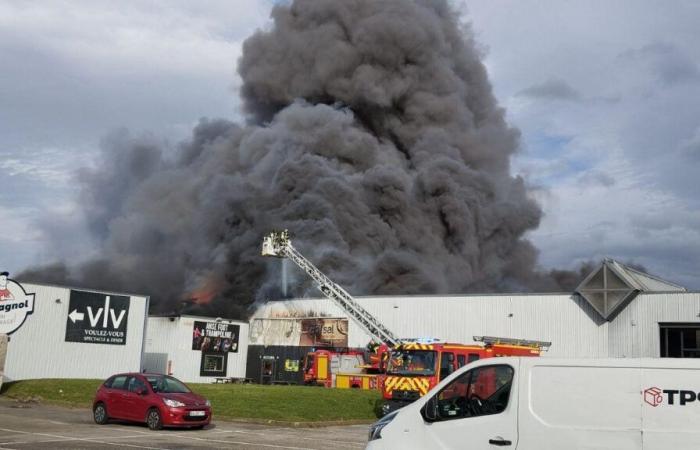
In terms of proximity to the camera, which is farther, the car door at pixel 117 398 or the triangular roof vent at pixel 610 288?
the triangular roof vent at pixel 610 288

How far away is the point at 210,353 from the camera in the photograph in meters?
42.6

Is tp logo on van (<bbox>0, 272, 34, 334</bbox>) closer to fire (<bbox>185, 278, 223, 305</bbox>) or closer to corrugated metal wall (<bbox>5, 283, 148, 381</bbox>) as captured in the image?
corrugated metal wall (<bbox>5, 283, 148, 381</bbox>)

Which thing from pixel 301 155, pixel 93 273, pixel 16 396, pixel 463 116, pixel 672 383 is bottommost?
pixel 16 396

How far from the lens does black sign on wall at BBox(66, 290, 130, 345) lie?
3152cm

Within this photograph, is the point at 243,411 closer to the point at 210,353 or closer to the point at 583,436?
the point at 583,436

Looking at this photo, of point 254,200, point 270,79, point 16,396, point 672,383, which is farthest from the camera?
point 270,79

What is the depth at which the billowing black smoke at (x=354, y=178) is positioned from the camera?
5903 cm

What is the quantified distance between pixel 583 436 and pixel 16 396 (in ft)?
75.9

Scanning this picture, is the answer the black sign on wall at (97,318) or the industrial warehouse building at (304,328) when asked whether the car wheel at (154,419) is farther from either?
the black sign on wall at (97,318)

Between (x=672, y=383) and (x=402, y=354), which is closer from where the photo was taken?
(x=672, y=383)

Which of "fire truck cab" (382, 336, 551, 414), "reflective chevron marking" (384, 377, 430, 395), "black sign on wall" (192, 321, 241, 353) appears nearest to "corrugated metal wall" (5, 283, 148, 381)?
"black sign on wall" (192, 321, 241, 353)

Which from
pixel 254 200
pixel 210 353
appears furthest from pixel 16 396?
pixel 254 200

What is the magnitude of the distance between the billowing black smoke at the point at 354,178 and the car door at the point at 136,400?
35302 millimetres

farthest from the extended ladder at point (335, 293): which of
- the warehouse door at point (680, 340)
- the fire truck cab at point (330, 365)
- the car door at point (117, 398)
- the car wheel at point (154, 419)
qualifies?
the car wheel at point (154, 419)
